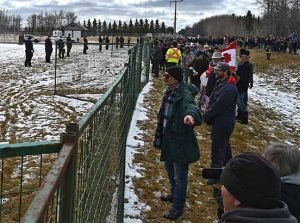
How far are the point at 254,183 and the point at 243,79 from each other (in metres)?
10.2

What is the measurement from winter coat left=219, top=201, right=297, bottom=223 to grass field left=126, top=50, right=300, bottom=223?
379cm

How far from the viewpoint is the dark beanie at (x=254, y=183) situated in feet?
7.07

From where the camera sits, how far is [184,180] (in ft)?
18.4

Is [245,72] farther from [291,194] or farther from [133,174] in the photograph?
[291,194]

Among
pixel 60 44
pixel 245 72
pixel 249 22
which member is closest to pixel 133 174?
pixel 245 72

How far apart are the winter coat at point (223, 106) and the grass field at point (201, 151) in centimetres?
109

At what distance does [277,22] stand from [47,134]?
218 ft

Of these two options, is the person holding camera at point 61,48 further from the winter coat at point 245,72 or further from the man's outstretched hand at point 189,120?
the man's outstretched hand at point 189,120

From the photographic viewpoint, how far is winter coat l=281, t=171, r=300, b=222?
306cm

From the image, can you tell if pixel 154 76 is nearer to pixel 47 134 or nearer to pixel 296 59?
pixel 47 134

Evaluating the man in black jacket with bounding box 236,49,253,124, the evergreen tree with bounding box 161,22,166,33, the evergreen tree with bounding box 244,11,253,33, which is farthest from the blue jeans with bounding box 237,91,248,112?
the evergreen tree with bounding box 161,22,166,33

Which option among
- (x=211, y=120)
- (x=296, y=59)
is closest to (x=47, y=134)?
(x=211, y=120)

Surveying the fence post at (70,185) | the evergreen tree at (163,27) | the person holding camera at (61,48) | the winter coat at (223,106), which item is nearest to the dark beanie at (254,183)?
the fence post at (70,185)

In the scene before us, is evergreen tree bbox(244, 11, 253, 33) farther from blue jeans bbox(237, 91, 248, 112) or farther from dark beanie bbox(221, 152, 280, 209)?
dark beanie bbox(221, 152, 280, 209)
